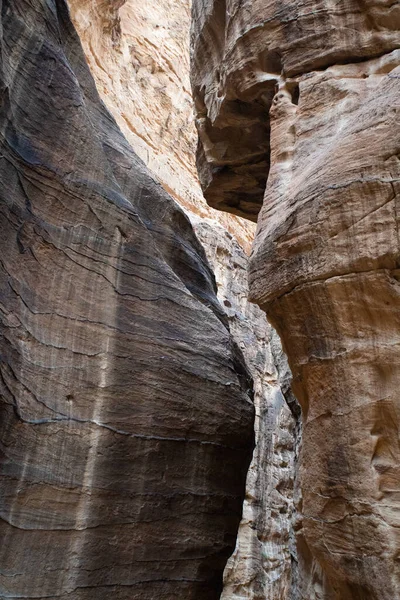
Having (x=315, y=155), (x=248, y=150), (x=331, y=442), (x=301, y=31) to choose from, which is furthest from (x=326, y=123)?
(x=331, y=442)

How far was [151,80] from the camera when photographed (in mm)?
15797

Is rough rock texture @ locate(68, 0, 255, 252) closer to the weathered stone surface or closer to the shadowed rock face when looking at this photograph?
the weathered stone surface

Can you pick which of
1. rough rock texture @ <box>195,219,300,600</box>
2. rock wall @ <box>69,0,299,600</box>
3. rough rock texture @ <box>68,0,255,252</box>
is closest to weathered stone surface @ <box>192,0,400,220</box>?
rock wall @ <box>69,0,299,600</box>

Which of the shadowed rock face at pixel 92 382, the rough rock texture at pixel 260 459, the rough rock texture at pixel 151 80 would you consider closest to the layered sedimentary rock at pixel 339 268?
the shadowed rock face at pixel 92 382

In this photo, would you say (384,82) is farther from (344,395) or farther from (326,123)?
(344,395)

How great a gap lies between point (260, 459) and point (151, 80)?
9.39m

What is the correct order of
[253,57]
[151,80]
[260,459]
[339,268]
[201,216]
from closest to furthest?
[339,268] < [253,57] < [260,459] < [201,216] < [151,80]

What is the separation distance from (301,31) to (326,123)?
97cm

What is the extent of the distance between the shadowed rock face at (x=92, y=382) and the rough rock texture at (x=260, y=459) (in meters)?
4.04

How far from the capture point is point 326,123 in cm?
530

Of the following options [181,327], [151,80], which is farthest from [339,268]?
[151,80]

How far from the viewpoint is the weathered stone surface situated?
5504 mm

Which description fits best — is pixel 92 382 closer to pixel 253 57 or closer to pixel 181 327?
pixel 181 327

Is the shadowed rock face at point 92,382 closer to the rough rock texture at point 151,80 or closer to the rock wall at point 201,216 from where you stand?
the rock wall at point 201,216
